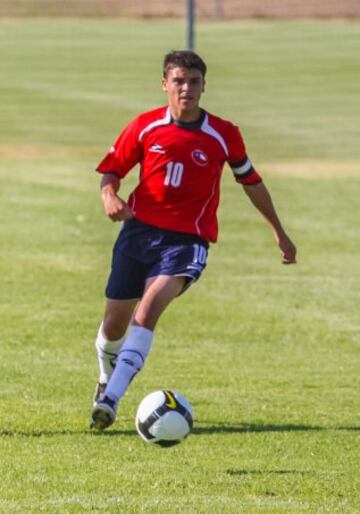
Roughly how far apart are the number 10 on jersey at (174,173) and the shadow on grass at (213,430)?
1648 millimetres

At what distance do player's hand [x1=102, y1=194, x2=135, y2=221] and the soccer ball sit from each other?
3.90 feet

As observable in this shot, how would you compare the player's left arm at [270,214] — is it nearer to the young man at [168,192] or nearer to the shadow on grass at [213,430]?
the young man at [168,192]

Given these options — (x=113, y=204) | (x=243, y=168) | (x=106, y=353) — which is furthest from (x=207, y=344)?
(x=113, y=204)

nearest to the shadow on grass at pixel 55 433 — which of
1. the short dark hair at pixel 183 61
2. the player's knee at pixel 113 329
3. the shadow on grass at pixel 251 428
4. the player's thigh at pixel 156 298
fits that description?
the shadow on grass at pixel 251 428

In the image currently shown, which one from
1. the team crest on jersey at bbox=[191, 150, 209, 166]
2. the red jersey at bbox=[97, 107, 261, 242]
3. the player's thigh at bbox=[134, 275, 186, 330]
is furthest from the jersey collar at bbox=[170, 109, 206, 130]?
the player's thigh at bbox=[134, 275, 186, 330]

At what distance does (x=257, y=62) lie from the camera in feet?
196

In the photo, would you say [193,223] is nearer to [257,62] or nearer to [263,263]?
[263,263]

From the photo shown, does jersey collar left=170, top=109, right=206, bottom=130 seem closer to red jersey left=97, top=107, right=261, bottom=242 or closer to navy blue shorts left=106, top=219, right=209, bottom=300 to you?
red jersey left=97, top=107, right=261, bottom=242

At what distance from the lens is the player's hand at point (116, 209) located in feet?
31.1

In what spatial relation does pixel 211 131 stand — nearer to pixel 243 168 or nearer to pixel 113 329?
pixel 243 168

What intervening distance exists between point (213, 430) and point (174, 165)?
5.94ft

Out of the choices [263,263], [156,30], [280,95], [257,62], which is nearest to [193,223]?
[263,263]

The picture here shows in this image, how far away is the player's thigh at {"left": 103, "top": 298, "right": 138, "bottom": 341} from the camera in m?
10.1

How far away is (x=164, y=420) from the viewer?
8820mm
